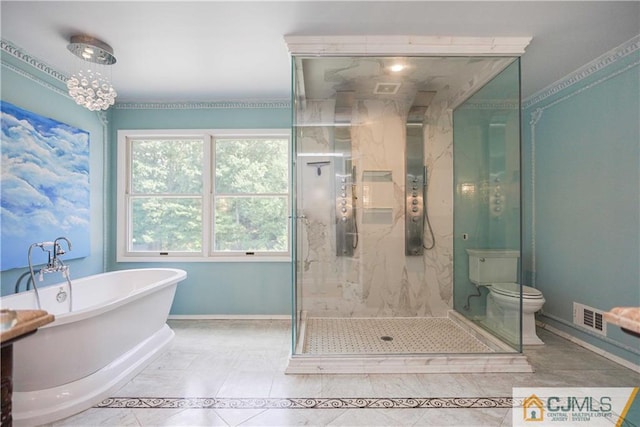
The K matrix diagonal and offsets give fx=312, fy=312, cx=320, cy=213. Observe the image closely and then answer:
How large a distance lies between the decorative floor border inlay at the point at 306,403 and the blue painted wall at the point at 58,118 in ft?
4.87

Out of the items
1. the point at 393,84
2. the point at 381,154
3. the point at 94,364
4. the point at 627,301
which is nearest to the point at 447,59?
the point at 393,84

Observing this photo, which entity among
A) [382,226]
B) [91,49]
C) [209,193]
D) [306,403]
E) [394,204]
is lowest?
[306,403]

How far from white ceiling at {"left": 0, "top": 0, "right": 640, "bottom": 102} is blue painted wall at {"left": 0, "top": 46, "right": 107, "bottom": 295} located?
0.18m

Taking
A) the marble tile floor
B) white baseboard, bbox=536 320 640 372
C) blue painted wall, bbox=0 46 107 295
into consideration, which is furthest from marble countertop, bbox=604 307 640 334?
blue painted wall, bbox=0 46 107 295

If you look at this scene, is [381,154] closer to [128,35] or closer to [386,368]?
[386,368]

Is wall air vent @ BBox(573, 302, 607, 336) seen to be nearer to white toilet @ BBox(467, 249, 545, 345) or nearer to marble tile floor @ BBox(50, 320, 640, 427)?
marble tile floor @ BBox(50, 320, 640, 427)

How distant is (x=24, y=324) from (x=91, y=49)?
229 cm

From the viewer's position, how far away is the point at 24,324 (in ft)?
3.10

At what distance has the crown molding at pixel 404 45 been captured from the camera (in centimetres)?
231

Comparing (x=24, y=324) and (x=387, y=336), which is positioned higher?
(x=24, y=324)

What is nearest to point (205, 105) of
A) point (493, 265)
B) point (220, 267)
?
point (220, 267)

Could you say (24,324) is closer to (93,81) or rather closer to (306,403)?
(306,403)

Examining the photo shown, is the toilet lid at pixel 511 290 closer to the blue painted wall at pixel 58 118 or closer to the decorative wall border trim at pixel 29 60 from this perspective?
the blue painted wall at pixel 58 118

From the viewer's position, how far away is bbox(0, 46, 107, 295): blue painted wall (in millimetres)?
2426
